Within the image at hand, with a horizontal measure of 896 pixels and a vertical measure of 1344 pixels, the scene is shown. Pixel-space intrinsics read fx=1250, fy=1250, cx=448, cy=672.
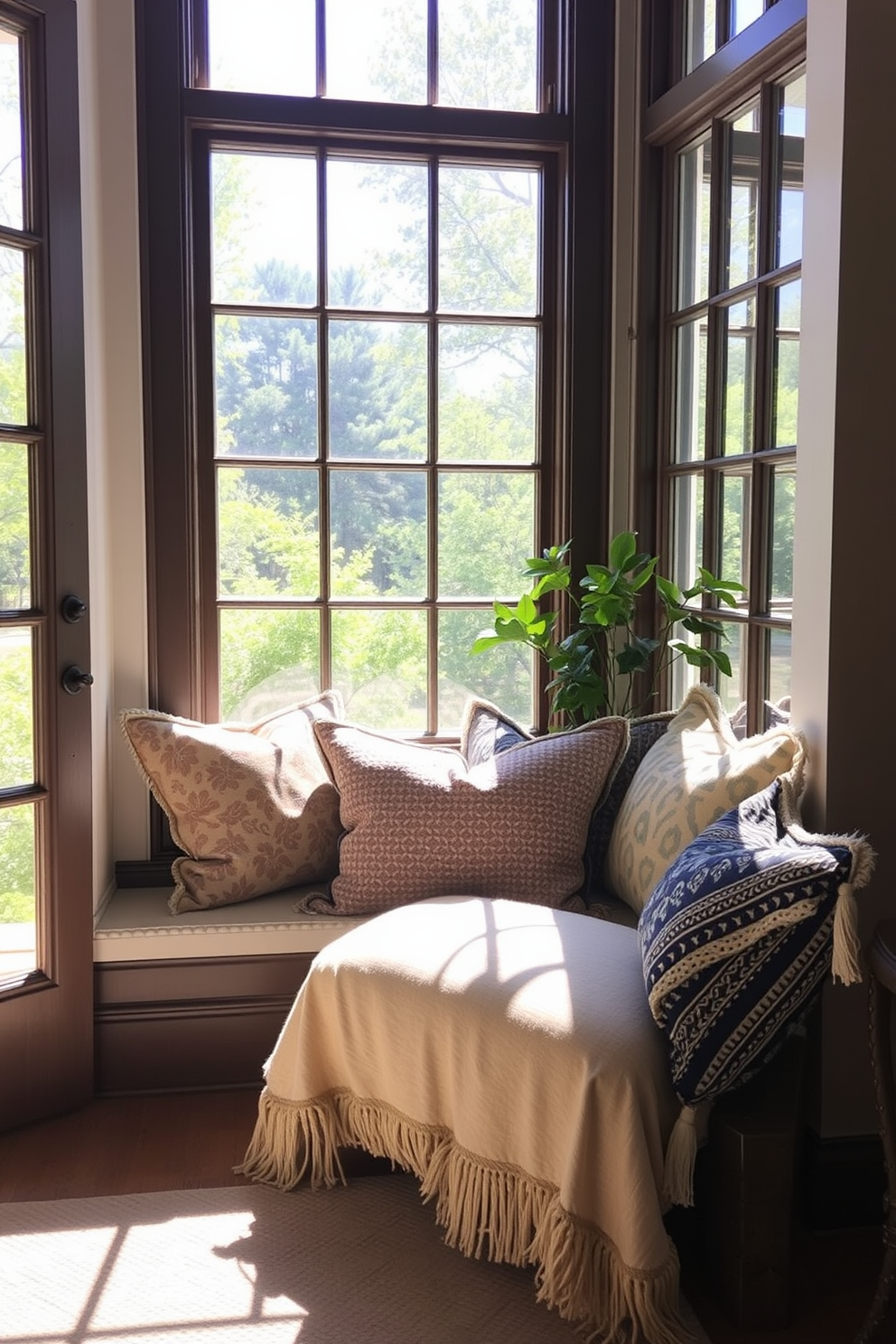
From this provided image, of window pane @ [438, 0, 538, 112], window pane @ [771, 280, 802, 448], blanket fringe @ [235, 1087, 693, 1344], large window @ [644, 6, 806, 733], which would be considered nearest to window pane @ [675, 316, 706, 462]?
large window @ [644, 6, 806, 733]

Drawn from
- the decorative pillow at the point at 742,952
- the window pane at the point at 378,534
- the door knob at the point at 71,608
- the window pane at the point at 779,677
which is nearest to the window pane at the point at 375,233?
the window pane at the point at 378,534

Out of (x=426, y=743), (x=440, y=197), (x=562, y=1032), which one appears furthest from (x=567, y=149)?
(x=562, y=1032)

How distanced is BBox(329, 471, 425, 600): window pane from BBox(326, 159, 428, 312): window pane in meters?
0.49

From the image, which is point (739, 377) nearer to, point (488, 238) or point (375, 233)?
point (488, 238)

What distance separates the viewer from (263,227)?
3.41m

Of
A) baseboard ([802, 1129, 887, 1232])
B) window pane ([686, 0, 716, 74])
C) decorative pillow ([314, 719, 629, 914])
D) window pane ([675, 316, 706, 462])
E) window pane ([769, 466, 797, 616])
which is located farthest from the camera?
window pane ([675, 316, 706, 462])

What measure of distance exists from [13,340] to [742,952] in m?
2.02

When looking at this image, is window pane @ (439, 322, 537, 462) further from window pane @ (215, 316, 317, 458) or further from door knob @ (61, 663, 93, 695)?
door knob @ (61, 663, 93, 695)

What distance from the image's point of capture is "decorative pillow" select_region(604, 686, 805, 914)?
2.55 meters

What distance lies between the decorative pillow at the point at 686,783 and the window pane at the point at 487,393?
1.03 meters

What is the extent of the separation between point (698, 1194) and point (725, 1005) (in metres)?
0.48

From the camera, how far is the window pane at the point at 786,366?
9.09ft

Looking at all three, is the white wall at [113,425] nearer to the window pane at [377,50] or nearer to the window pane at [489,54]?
the window pane at [377,50]

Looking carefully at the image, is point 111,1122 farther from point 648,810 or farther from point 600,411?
point 600,411
